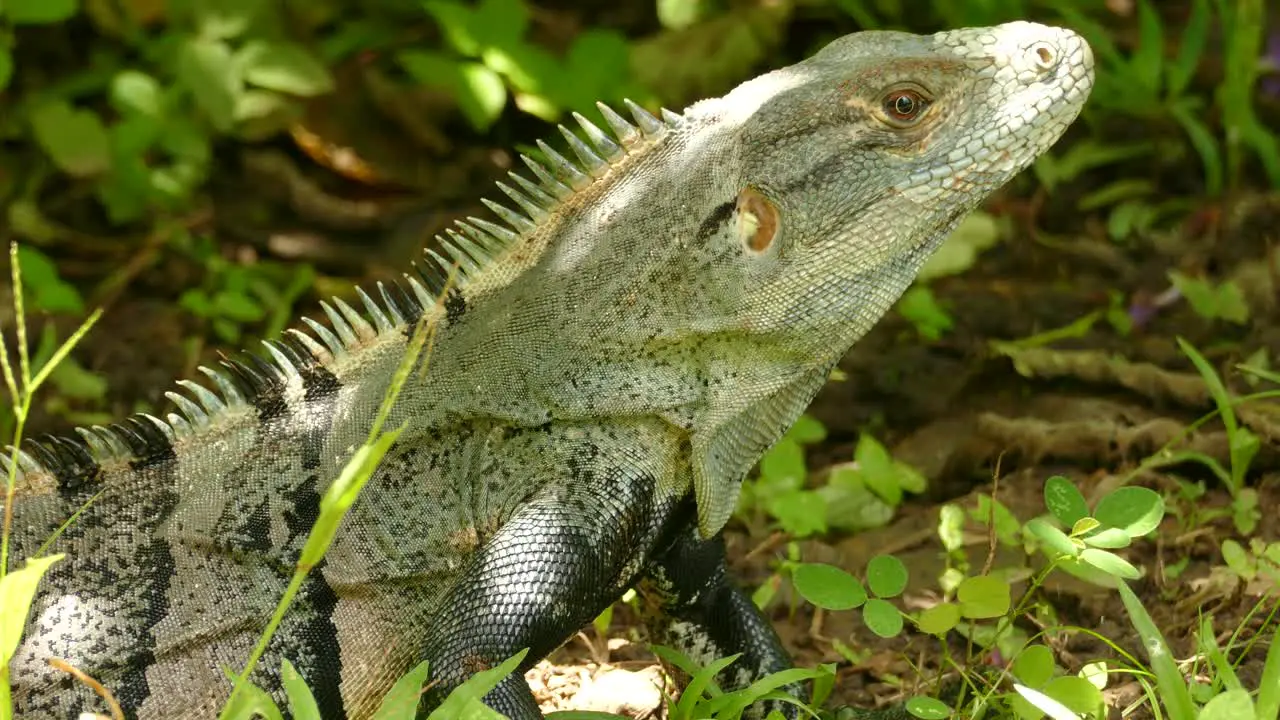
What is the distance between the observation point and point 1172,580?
4.21 m

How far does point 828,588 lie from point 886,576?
0.44ft

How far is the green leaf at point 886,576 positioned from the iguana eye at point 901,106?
0.98 meters

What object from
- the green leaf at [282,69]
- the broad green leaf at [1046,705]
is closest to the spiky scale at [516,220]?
the broad green leaf at [1046,705]

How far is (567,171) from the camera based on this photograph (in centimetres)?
355

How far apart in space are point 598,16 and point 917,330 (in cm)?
274

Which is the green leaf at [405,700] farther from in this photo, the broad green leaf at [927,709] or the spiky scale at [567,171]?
the spiky scale at [567,171]

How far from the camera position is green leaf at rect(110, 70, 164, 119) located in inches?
252

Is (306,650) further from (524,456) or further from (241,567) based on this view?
(524,456)

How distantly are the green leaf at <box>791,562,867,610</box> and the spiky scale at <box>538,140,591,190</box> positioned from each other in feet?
3.40

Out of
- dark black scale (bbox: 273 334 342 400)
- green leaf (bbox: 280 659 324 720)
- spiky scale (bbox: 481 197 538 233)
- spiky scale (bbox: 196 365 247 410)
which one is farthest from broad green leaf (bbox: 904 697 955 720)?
spiky scale (bbox: 196 365 247 410)

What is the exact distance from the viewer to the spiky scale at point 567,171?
3537 mm

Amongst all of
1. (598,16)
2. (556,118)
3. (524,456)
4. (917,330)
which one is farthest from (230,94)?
(524,456)

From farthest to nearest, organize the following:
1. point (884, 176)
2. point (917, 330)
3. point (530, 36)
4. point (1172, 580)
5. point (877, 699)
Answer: point (530, 36)
point (917, 330)
point (1172, 580)
point (877, 699)
point (884, 176)

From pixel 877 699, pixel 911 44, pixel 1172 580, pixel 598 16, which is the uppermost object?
pixel 911 44
